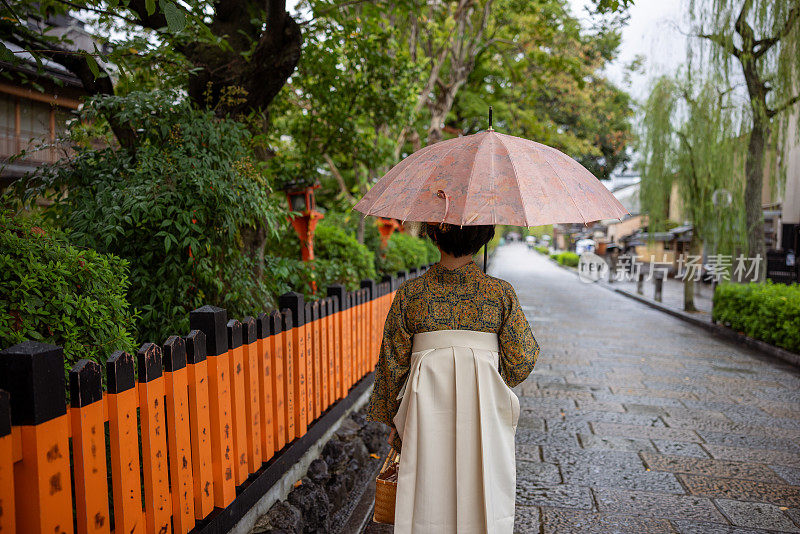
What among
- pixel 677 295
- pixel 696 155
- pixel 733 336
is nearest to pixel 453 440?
pixel 733 336

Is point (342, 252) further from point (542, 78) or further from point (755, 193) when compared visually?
point (542, 78)

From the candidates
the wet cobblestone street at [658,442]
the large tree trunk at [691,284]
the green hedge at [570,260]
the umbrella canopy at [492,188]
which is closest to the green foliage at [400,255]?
the wet cobblestone street at [658,442]

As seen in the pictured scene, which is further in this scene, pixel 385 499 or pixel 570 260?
pixel 570 260

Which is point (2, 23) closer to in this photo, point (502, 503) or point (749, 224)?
point (502, 503)

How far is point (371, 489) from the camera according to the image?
372 cm

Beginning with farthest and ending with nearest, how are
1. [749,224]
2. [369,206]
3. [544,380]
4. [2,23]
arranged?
[749,224]
[544,380]
[2,23]
[369,206]

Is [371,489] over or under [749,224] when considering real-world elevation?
under

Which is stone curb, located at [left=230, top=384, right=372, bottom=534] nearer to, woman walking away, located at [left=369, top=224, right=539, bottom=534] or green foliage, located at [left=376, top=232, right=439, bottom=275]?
woman walking away, located at [left=369, top=224, right=539, bottom=534]

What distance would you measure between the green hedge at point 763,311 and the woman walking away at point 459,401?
24.4 feet

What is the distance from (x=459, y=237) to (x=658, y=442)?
3.49 meters

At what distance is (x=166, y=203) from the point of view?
10.5 ft

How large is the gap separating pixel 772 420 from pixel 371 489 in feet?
13.7

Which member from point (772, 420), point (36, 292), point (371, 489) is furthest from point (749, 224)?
point (36, 292)

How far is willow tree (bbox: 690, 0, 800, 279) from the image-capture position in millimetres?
8666
